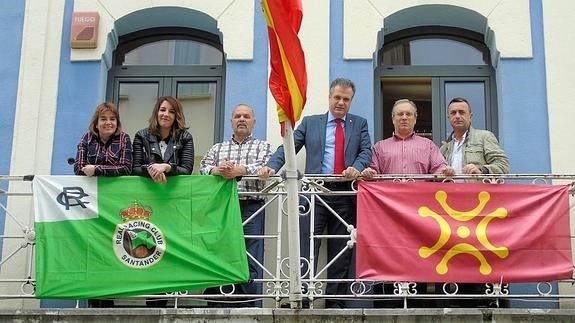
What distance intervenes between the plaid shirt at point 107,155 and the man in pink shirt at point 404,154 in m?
2.24

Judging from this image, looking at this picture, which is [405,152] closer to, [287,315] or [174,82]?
[287,315]

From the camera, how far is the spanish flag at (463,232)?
8.54 meters

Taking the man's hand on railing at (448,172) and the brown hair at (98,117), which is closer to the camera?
the man's hand on railing at (448,172)

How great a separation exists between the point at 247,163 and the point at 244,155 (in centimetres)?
9

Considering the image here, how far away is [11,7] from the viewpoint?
10.7 m

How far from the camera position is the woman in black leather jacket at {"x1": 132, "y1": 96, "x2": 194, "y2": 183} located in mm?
8906

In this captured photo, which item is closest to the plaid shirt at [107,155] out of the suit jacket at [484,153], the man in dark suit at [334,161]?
the man in dark suit at [334,161]

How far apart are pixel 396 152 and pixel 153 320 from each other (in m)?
2.79

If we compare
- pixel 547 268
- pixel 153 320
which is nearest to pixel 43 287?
pixel 153 320

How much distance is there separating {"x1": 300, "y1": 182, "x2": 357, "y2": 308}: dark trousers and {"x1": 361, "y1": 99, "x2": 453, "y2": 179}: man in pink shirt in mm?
408

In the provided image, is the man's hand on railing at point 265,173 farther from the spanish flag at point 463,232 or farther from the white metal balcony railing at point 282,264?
the spanish flag at point 463,232

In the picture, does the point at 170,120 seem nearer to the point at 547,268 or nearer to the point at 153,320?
the point at 153,320

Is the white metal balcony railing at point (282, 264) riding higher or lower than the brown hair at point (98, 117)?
lower

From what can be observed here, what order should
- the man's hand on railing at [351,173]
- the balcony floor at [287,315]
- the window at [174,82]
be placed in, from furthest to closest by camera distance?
the window at [174,82]
the man's hand on railing at [351,173]
the balcony floor at [287,315]
